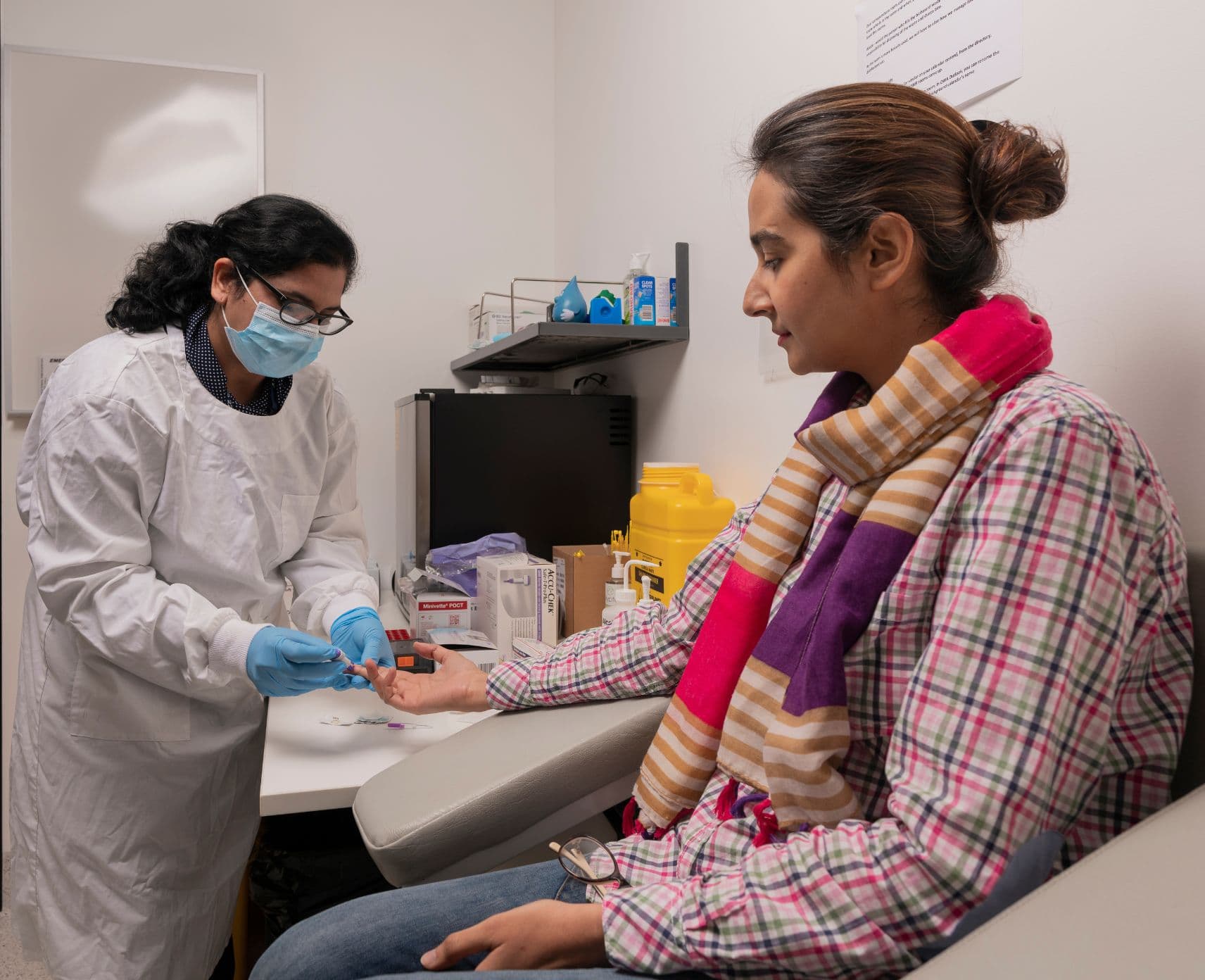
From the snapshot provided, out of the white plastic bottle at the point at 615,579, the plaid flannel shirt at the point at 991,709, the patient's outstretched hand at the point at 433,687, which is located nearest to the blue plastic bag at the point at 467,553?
the white plastic bottle at the point at 615,579

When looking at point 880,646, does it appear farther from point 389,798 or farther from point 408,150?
point 408,150

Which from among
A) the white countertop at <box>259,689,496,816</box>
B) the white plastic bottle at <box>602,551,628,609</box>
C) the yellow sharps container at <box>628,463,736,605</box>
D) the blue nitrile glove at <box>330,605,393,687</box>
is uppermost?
the yellow sharps container at <box>628,463,736,605</box>

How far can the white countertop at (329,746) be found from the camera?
1189 mm

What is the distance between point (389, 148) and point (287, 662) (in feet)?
6.37

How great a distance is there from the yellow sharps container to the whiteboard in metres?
1.67

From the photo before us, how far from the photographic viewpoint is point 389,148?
9.11 ft

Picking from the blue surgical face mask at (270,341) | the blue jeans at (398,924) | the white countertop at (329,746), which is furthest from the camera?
the blue surgical face mask at (270,341)

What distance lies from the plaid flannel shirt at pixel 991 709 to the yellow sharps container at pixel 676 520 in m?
0.87

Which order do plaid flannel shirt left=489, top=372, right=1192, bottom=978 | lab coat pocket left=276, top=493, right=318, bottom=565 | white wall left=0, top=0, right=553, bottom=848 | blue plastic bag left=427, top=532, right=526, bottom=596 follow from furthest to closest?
white wall left=0, top=0, right=553, bottom=848 → blue plastic bag left=427, top=532, right=526, bottom=596 → lab coat pocket left=276, top=493, right=318, bottom=565 → plaid flannel shirt left=489, top=372, right=1192, bottom=978

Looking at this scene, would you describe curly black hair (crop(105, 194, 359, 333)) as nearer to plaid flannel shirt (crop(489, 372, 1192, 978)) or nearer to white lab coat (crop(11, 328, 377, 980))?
white lab coat (crop(11, 328, 377, 980))

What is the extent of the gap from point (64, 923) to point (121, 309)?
3.40 ft

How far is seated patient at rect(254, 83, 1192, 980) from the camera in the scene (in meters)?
0.69

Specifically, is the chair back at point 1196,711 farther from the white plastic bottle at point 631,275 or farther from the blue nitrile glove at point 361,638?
the white plastic bottle at point 631,275

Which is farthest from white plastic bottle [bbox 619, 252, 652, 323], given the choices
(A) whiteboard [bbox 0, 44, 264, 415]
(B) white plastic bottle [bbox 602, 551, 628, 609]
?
(A) whiteboard [bbox 0, 44, 264, 415]
